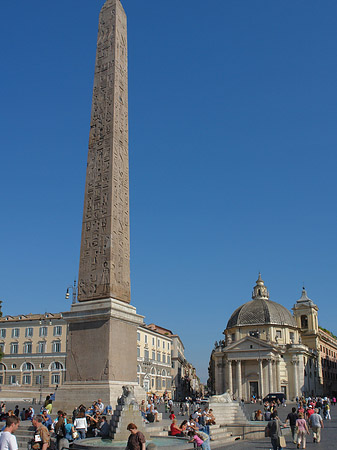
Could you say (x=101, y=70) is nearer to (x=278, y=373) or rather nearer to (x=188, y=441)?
(x=188, y=441)

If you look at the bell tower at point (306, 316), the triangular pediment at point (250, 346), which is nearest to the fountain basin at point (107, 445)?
the triangular pediment at point (250, 346)

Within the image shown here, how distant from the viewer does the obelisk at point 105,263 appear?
13445 mm

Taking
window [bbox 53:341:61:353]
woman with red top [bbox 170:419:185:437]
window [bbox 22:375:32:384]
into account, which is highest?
window [bbox 53:341:61:353]

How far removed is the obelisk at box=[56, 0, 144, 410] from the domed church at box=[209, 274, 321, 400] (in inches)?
1794

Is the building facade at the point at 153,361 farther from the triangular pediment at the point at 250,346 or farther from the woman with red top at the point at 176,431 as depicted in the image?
the woman with red top at the point at 176,431

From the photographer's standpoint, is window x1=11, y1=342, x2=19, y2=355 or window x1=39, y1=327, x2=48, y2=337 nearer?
window x1=39, y1=327, x2=48, y2=337

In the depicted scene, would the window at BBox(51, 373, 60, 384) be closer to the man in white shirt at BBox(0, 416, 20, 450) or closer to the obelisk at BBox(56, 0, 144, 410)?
the obelisk at BBox(56, 0, 144, 410)

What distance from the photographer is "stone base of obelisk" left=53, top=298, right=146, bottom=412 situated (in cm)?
1320

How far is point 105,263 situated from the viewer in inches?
558

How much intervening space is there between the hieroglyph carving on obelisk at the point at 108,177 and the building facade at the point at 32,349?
31.8 m

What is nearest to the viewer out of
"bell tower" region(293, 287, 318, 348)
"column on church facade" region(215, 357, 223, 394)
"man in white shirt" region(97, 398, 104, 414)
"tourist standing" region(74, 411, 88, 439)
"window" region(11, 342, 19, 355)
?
"tourist standing" region(74, 411, 88, 439)

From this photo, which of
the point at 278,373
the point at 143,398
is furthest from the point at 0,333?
the point at 143,398

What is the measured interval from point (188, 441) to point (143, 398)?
421 cm

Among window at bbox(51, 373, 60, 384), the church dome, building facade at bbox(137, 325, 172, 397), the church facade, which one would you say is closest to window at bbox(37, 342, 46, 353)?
window at bbox(51, 373, 60, 384)
